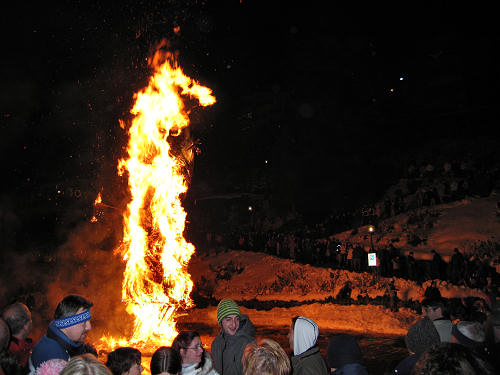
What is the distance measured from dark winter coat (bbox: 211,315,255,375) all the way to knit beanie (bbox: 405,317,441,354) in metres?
1.57

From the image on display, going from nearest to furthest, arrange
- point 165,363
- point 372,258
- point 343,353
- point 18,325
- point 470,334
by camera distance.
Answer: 1. point 165,363
2. point 343,353
3. point 18,325
4. point 470,334
5. point 372,258

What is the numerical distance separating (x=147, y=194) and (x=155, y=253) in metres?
1.78

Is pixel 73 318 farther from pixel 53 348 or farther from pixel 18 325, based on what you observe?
pixel 18 325

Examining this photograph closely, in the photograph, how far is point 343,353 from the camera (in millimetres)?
3369

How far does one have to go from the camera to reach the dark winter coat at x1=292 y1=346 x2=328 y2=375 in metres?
3.38

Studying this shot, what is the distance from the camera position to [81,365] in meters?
2.26

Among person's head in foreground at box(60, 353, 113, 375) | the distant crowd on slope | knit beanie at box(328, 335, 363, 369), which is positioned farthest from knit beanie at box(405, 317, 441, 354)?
person's head in foreground at box(60, 353, 113, 375)

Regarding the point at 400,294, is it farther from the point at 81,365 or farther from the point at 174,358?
the point at 81,365

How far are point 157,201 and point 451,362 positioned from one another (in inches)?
433

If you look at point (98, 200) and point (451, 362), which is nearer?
point (451, 362)

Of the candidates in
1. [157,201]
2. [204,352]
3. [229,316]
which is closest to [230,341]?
[229,316]

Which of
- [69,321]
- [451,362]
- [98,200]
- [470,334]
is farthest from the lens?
[98,200]

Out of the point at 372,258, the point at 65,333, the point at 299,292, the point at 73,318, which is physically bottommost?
the point at 299,292

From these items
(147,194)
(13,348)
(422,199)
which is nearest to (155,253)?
(147,194)
